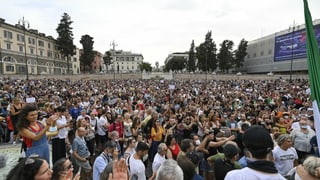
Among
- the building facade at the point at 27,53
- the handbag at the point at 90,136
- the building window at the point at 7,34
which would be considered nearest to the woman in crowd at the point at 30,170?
the handbag at the point at 90,136

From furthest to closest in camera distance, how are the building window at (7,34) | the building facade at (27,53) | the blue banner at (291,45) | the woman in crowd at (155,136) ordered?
the building window at (7,34) → the building facade at (27,53) → the blue banner at (291,45) → the woman in crowd at (155,136)

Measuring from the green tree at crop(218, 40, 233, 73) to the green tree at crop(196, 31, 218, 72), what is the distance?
1649 millimetres

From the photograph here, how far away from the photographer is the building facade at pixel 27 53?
2343 inches

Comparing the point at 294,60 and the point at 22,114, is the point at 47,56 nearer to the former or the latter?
the point at 294,60

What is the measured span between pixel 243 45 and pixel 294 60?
21.6 m

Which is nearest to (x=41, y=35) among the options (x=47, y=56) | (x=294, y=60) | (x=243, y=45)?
(x=47, y=56)

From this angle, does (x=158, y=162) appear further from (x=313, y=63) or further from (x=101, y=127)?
(x=101, y=127)

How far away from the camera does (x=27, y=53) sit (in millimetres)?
68562

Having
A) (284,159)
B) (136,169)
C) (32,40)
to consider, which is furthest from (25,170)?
(32,40)

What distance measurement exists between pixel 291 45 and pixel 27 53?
65453 millimetres

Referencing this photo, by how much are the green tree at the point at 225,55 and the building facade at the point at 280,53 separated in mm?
8063

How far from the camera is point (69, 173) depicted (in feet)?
9.05

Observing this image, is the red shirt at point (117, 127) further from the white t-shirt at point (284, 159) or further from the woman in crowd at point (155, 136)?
the white t-shirt at point (284, 159)

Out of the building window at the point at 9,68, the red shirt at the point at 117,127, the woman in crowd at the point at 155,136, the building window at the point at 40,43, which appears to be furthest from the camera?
the building window at the point at 40,43
